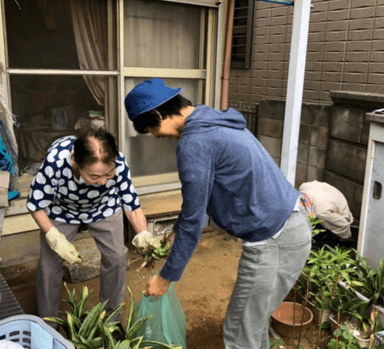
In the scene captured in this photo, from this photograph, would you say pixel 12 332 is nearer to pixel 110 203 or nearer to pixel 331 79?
pixel 110 203

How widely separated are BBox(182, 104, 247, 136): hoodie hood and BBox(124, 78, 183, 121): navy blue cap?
16 cm

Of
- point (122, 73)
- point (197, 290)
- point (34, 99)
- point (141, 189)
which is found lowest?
point (197, 290)

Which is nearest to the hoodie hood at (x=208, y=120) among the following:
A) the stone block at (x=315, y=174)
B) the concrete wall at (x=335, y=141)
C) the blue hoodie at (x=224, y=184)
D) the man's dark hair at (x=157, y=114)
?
the blue hoodie at (x=224, y=184)

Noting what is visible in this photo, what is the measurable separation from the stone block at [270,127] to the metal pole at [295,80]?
2.35 metres

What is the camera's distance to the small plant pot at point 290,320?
11.3ft

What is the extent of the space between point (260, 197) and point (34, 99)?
3.49 meters

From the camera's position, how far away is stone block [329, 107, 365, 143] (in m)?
5.20

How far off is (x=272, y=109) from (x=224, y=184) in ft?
15.8

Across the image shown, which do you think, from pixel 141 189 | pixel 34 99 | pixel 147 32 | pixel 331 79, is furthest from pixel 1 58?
pixel 331 79

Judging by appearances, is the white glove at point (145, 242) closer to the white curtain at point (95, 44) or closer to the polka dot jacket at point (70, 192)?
the polka dot jacket at point (70, 192)

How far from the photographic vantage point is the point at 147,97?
2180mm

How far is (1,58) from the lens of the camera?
4047mm

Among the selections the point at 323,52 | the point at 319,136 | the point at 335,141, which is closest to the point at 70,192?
the point at 335,141

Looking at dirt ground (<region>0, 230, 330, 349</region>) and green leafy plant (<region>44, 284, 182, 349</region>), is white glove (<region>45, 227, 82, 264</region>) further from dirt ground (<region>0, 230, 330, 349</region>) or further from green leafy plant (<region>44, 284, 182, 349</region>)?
dirt ground (<region>0, 230, 330, 349</region>)
